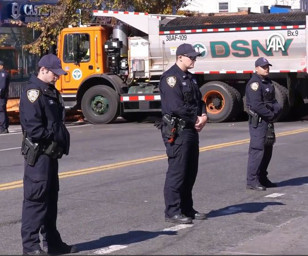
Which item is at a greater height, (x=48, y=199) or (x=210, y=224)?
(x=48, y=199)

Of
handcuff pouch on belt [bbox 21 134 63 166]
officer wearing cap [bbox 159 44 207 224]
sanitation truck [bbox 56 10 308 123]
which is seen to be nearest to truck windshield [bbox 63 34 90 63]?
sanitation truck [bbox 56 10 308 123]

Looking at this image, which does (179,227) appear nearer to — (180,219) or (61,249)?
(180,219)

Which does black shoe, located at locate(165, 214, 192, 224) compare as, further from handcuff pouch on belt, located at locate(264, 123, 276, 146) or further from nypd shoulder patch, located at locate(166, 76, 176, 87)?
handcuff pouch on belt, located at locate(264, 123, 276, 146)

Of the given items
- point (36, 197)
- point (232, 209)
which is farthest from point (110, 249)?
point (232, 209)

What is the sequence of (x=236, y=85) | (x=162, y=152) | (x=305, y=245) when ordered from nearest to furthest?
(x=305, y=245) < (x=162, y=152) < (x=236, y=85)

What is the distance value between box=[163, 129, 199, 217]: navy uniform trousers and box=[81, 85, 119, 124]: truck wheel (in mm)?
14991

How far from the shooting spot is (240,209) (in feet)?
33.0

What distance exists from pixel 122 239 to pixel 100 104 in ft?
52.5

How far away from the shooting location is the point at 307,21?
22094 mm

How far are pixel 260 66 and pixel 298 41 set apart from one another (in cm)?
1140

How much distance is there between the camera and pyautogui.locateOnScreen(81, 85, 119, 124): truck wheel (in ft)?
78.8

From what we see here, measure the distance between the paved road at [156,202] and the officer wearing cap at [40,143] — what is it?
68cm

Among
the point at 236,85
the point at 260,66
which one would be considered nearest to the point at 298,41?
the point at 236,85

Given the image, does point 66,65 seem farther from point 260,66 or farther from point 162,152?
point 260,66
